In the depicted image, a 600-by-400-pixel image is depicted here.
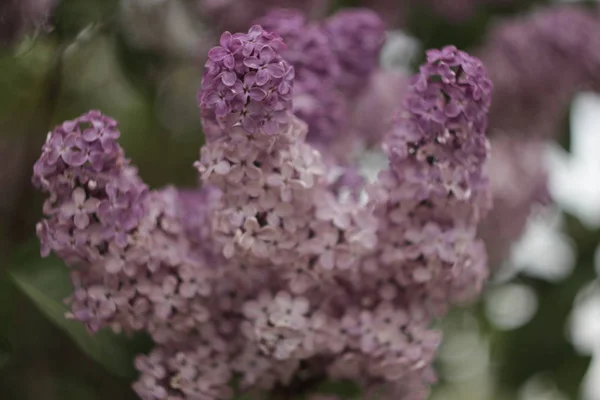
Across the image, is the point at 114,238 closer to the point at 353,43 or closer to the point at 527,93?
the point at 353,43

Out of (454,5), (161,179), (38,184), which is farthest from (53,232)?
(454,5)

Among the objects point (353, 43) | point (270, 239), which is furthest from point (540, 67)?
point (270, 239)

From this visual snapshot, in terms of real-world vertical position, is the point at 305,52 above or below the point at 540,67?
below

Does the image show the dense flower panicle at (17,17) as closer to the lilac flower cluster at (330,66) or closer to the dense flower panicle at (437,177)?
the lilac flower cluster at (330,66)

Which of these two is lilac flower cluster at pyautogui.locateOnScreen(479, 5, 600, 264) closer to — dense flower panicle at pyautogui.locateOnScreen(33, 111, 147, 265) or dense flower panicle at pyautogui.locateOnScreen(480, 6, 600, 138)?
dense flower panicle at pyautogui.locateOnScreen(480, 6, 600, 138)

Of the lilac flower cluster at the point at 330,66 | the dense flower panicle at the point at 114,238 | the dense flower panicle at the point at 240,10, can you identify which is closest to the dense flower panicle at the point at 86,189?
the dense flower panicle at the point at 114,238

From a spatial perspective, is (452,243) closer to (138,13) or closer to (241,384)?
(241,384)
